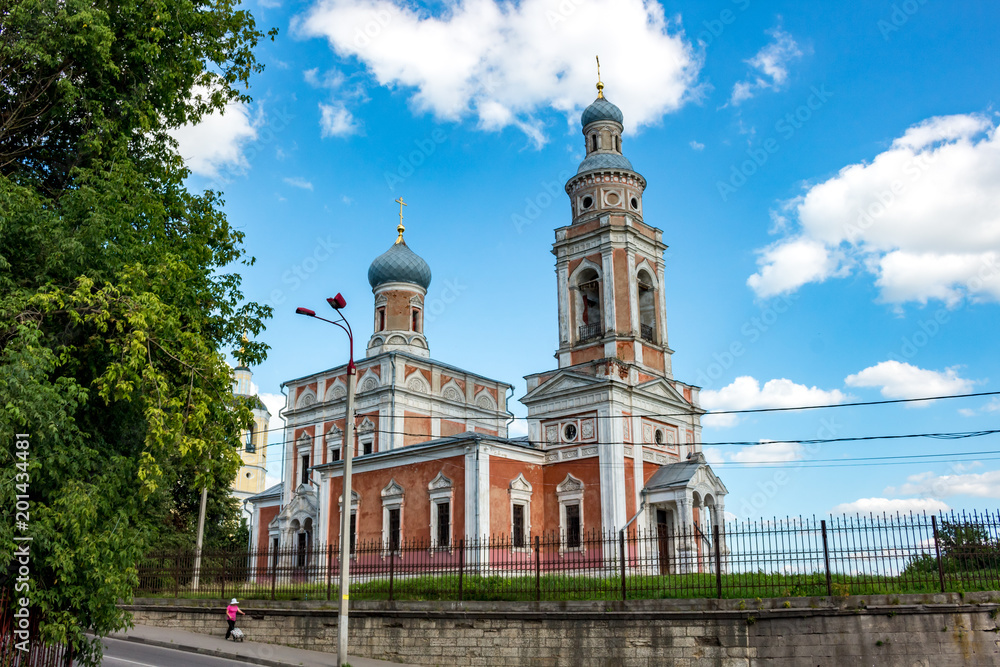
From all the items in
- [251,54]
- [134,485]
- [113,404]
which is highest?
[251,54]

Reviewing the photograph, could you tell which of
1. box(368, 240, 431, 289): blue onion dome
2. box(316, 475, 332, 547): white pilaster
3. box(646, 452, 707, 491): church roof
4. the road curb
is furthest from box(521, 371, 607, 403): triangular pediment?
the road curb

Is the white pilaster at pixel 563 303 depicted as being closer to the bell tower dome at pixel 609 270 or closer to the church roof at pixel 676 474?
the bell tower dome at pixel 609 270

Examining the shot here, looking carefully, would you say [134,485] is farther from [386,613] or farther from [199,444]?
[386,613]

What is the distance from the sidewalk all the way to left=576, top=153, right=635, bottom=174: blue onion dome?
20.8 meters

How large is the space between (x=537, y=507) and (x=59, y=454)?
2065cm

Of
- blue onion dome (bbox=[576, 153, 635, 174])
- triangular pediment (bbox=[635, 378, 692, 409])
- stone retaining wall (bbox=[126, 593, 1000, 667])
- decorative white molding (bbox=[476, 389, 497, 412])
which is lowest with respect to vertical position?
stone retaining wall (bbox=[126, 593, 1000, 667])

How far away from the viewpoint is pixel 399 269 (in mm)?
38469

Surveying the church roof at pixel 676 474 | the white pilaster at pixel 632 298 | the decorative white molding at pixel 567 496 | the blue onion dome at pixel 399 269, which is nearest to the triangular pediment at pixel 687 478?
the church roof at pixel 676 474

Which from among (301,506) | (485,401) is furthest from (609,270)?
(301,506)

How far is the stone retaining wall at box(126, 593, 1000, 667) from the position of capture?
12125 mm

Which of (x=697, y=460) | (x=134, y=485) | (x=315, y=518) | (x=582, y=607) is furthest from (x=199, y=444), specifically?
(x=315, y=518)

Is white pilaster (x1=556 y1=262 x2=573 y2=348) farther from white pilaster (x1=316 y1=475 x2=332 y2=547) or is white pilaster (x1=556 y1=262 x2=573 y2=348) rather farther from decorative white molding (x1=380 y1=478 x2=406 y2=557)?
white pilaster (x1=316 y1=475 x2=332 y2=547)

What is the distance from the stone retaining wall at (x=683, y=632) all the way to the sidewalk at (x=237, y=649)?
0.52 m

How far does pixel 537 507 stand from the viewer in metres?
27.4
